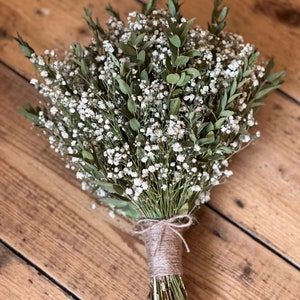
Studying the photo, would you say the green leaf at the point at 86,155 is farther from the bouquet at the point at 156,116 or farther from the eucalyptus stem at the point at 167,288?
the eucalyptus stem at the point at 167,288

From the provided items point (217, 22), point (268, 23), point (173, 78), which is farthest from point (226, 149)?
point (268, 23)

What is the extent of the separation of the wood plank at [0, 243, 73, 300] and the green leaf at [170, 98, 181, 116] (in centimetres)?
39

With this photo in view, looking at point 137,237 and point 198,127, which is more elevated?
point 198,127

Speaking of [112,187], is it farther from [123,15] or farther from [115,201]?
[123,15]

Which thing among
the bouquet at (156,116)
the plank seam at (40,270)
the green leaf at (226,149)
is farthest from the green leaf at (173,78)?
the plank seam at (40,270)

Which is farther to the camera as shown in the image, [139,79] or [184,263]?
[184,263]

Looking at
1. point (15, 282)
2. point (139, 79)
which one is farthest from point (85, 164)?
point (15, 282)

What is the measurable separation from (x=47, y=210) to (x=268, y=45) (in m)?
0.56

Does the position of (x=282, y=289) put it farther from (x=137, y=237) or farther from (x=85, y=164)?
(x=85, y=164)

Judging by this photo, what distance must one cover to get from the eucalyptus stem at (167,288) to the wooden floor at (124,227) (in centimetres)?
6

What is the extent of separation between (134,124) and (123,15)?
38cm

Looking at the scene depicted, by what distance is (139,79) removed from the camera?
0.94 m

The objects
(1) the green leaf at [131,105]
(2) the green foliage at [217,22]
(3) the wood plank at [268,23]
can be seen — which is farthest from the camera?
(3) the wood plank at [268,23]

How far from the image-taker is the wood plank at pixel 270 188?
108 cm
